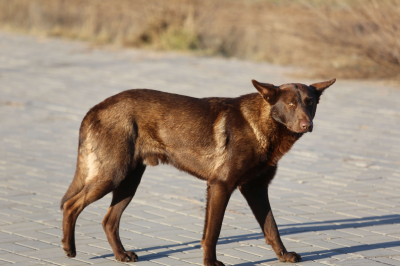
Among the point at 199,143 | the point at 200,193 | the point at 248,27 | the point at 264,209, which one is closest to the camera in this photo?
the point at 199,143

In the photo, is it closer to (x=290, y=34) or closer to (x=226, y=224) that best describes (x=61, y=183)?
(x=226, y=224)

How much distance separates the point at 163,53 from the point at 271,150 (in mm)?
12052

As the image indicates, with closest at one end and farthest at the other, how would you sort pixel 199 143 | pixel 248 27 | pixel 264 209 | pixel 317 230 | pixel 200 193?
pixel 199 143
pixel 264 209
pixel 317 230
pixel 200 193
pixel 248 27

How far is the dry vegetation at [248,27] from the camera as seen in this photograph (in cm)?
1179

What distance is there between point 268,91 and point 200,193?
204cm

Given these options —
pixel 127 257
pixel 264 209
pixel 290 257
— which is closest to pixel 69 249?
pixel 127 257

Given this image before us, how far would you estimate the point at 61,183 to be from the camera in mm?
5777

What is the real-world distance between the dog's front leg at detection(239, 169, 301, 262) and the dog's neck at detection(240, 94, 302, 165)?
0.58 feet

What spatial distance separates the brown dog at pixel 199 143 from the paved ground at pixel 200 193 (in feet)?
1.11

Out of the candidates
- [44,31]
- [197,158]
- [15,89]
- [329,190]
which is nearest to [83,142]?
[197,158]

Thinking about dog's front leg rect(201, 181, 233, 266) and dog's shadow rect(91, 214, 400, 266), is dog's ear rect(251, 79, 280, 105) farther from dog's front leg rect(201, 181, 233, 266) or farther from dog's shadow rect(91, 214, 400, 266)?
dog's shadow rect(91, 214, 400, 266)

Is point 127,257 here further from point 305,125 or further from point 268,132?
point 305,125

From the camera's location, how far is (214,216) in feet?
12.3

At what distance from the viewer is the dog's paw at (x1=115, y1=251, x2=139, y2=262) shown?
3.88 metres
